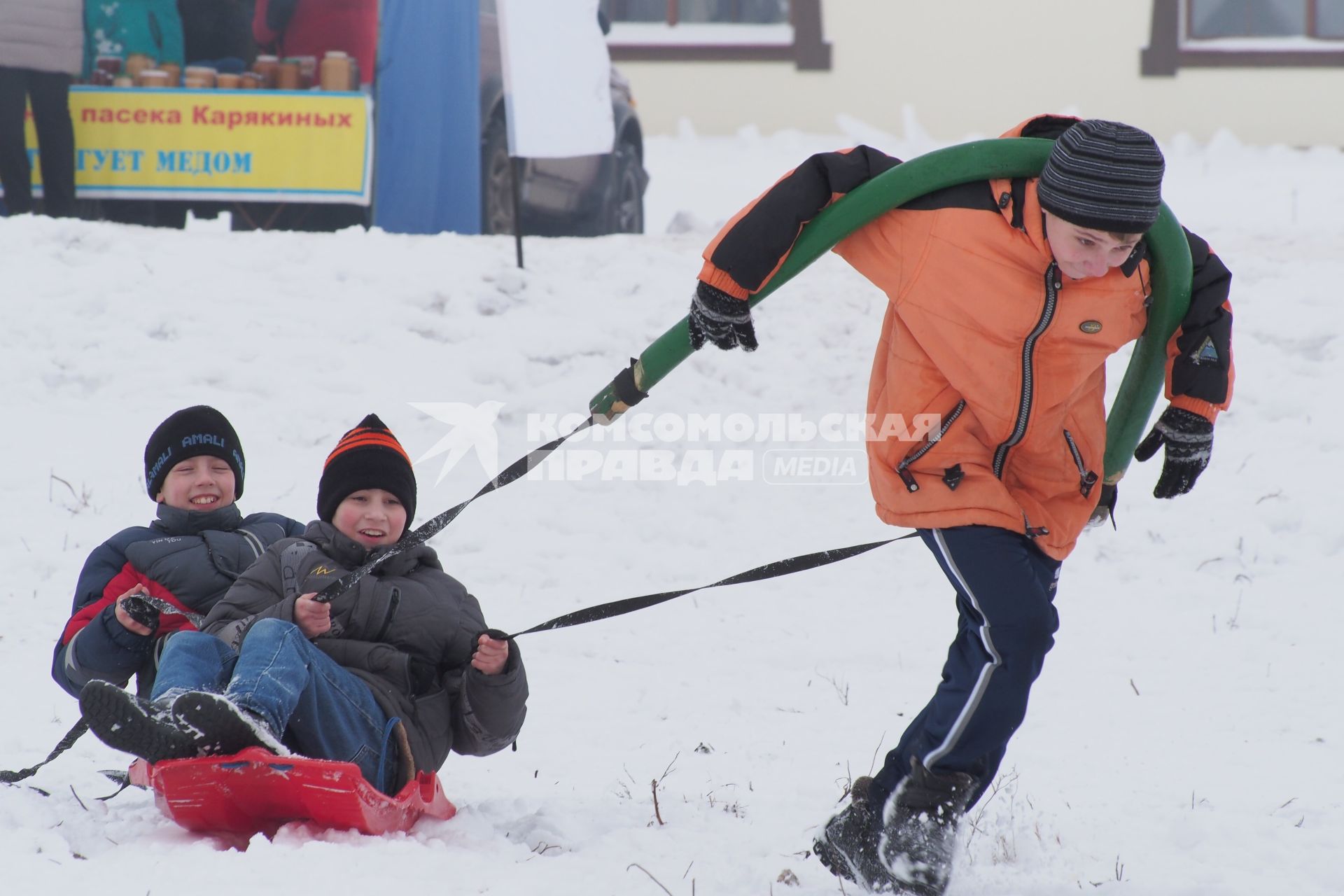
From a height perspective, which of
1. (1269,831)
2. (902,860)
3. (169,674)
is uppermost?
(169,674)

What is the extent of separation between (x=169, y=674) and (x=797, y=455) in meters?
4.35

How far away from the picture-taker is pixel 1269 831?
3.31 m

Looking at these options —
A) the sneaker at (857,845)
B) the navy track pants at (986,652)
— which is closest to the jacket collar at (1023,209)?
the navy track pants at (986,652)

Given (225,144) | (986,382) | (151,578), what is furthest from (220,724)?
(225,144)

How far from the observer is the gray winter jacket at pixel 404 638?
315 centimetres

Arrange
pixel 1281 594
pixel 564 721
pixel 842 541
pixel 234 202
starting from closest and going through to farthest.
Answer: pixel 564 721 → pixel 1281 594 → pixel 842 541 → pixel 234 202

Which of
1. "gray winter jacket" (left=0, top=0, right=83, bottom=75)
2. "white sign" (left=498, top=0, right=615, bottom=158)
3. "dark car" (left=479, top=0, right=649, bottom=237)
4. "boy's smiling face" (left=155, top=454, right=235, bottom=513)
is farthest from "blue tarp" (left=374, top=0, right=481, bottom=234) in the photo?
"boy's smiling face" (left=155, top=454, right=235, bottom=513)

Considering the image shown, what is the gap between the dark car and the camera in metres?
9.01

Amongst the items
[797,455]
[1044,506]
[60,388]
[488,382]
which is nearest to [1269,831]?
[1044,506]

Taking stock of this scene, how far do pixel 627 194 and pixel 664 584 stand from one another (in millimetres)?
5466

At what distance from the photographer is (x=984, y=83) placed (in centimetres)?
1420

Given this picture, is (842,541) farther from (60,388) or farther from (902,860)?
(60,388)

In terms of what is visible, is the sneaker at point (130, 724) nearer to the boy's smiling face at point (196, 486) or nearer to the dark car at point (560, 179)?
the boy's smiling face at point (196, 486)

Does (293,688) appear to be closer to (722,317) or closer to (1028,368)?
(722,317)
